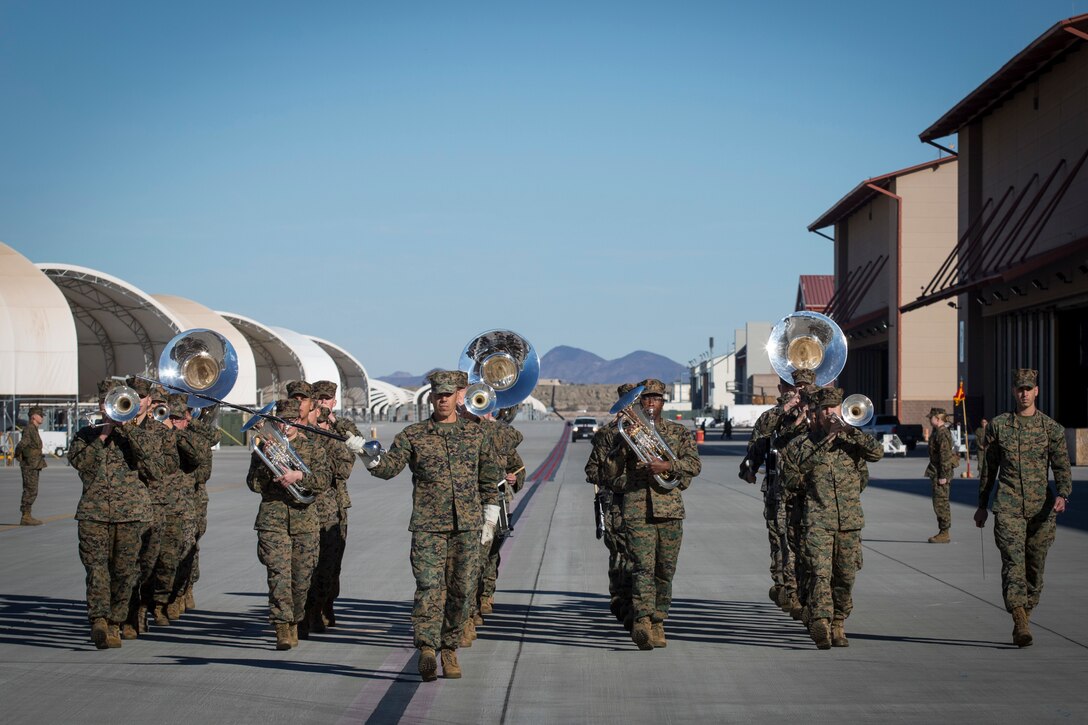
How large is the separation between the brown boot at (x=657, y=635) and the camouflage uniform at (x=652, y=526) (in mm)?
47

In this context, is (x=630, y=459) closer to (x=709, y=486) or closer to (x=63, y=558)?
(x=63, y=558)

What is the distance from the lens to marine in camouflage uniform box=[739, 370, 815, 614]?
10156 mm

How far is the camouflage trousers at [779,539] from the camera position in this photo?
1052cm

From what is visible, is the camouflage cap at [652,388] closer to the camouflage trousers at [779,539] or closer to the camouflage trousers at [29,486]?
the camouflage trousers at [779,539]

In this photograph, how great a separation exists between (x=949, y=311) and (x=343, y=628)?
55.3m

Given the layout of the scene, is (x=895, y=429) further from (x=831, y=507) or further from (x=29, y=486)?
(x=831, y=507)

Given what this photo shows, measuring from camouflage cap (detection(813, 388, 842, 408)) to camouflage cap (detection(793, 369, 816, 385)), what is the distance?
3.42 ft

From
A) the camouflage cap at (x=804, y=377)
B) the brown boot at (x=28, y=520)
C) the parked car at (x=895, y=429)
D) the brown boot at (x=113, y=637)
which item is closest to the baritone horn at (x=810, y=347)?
the camouflage cap at (x=804, y=377)

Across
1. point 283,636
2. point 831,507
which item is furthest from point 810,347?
point 283,636

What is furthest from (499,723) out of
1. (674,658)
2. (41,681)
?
(41,681)

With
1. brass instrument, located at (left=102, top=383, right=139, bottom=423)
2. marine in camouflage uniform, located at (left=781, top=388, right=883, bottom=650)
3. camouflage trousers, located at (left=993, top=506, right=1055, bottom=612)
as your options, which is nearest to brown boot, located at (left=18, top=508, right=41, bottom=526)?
brass instrument, located at (left=102, top=383, right=139, bottom=423)

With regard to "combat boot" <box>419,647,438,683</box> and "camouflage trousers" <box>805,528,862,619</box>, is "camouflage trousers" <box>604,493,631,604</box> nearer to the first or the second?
"camouflage trousers" <box>805,528,862,619</box>

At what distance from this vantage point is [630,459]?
→ 9.12 metres

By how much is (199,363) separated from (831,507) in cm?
550
